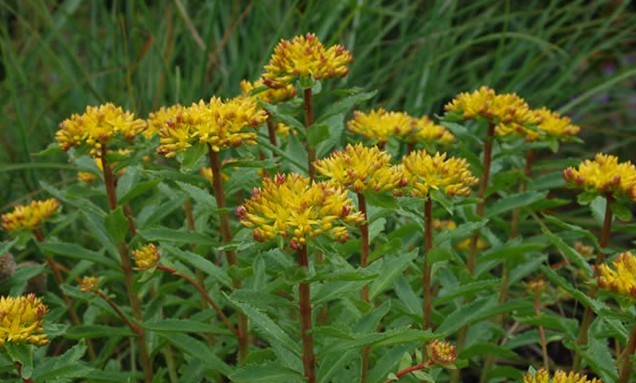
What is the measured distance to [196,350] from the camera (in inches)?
75.3

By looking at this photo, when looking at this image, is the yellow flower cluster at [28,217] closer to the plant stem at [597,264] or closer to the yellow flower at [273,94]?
the yellow flower at [273,94]

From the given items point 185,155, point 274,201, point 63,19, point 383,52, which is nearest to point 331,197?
point 274,201

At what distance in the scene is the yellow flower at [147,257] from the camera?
1.84 metres

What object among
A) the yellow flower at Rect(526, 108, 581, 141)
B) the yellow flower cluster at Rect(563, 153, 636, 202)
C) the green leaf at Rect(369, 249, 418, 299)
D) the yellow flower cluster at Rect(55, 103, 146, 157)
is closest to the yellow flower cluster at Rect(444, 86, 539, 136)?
the yellow flower at Rect(526, 108, 581, 141)

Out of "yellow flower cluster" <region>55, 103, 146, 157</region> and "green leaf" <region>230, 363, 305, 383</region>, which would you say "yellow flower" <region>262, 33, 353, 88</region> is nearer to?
"yellow flower cluster" <region>55, 103, 146, 157</region>

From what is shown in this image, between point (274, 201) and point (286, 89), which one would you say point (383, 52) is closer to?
point (286, 89)

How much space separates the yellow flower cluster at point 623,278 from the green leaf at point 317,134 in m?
0.62

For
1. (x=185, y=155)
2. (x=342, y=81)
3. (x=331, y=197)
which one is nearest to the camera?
(x=331, y=197)

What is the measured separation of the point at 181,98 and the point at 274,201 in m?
2.11

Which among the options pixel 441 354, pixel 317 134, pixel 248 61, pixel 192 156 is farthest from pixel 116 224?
pixel 248 61

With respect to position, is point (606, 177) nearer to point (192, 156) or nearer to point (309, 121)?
point (309, 121)

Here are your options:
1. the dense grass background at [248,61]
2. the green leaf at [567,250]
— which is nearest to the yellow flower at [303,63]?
the green leaf at [567,250]

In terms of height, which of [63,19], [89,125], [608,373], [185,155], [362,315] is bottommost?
[608,373]

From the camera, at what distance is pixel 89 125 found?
1909 mm
